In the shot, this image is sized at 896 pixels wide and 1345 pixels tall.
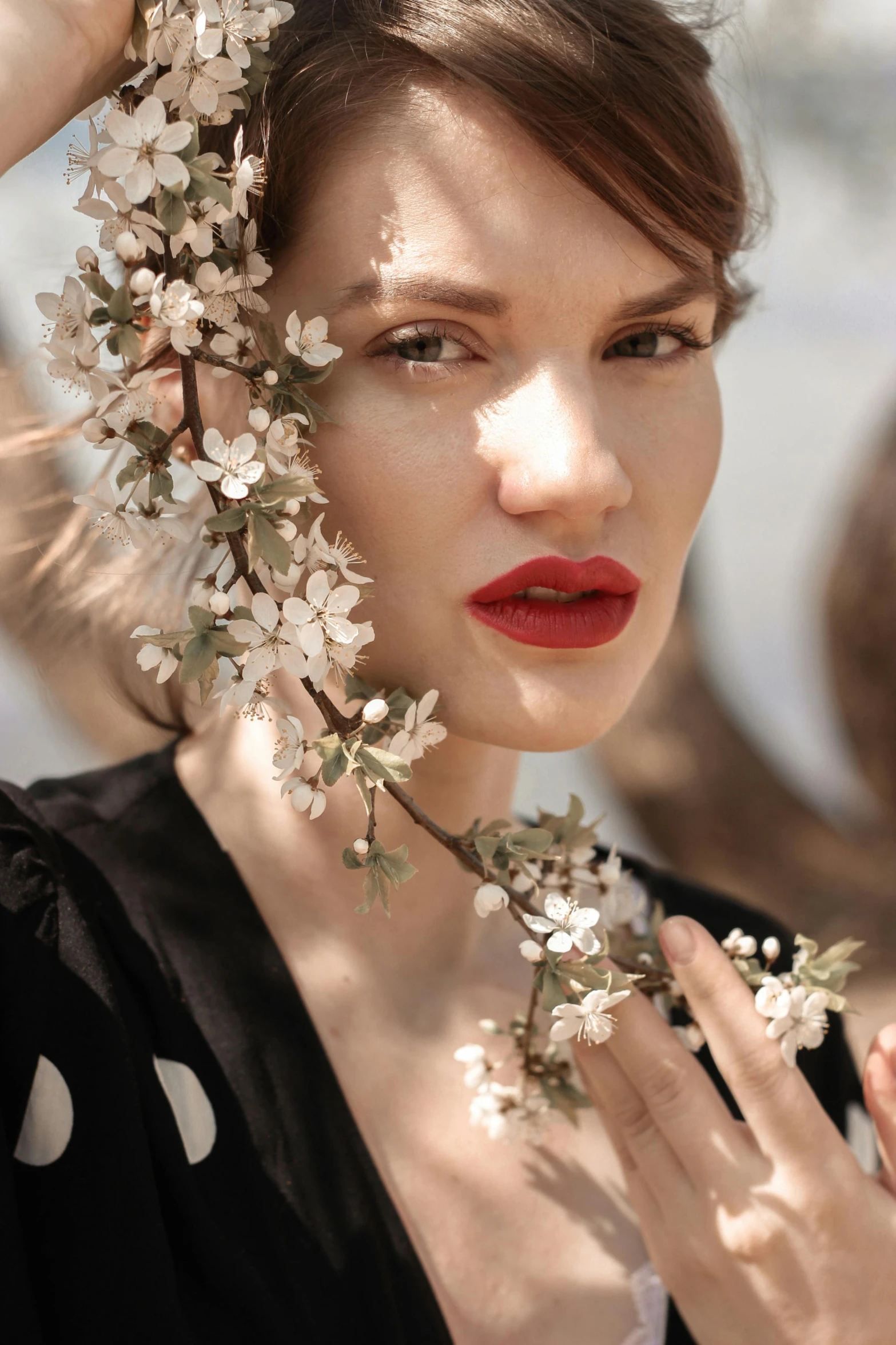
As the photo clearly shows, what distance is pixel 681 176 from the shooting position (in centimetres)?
132

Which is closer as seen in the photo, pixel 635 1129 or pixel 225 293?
pixel 225 293

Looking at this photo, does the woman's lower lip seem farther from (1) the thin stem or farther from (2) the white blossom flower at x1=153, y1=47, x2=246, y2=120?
(2) the white blossom flower at x1=153, y1=47, x2=246, y2=120

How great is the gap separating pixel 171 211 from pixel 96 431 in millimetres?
201

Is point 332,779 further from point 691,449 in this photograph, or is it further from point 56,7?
point 56,7

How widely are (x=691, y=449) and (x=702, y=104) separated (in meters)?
0.38

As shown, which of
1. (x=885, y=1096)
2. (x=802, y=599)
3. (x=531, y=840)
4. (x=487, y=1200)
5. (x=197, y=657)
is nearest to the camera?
(x=197, y=657)

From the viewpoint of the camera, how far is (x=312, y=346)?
1.19 m

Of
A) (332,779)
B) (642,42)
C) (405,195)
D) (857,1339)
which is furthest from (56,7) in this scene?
(857,1339)

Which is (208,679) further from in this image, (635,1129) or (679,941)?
(635,1129)

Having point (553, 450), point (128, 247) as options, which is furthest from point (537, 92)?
point (128, 247)

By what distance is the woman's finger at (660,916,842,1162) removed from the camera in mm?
1297

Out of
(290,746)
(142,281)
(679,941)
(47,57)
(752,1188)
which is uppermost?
(47,57)

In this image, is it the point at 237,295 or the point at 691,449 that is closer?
the point at 237,295

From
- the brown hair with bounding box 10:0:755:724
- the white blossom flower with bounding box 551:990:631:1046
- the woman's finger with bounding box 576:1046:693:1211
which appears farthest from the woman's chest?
the brown hair with bounding box 10:0:755:724
